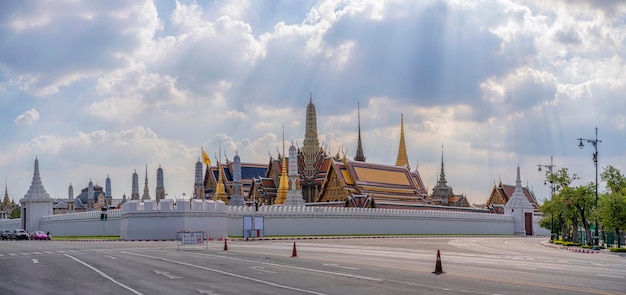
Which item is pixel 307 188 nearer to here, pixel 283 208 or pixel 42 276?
pixel 283 208

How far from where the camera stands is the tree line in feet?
148

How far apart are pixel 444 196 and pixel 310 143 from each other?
29151 mm

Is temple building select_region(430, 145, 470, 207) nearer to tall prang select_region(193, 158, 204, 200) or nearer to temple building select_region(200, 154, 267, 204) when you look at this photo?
temple building select_region(200, 154, 267, 204)

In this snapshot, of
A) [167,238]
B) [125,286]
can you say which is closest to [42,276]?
[125,286]

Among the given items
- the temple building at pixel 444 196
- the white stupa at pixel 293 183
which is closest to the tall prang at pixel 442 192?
the temple building at pixel 444 196

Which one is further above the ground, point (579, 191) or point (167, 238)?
point (579, 191)

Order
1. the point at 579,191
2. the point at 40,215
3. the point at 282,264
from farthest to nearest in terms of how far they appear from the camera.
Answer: the point at 40,215
the point at 579,191
the point at 282,264

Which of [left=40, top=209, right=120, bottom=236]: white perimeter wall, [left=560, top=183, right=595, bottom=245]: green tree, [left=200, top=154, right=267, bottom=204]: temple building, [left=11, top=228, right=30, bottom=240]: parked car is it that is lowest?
[left=11, top=228, right=30, bottom=240]: parked car

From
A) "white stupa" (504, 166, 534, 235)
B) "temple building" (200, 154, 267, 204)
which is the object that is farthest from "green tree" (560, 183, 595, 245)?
"temple building" (200, 154, 267, 204)

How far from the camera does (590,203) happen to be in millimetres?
53719

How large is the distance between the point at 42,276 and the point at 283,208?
46.4m

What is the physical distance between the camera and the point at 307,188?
106 metres

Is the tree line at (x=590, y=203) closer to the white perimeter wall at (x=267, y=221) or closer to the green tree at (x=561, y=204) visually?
the green tree at (x=561, y=204)

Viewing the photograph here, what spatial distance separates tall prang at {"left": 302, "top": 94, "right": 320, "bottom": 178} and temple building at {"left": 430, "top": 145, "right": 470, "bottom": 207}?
2689 centimetres
